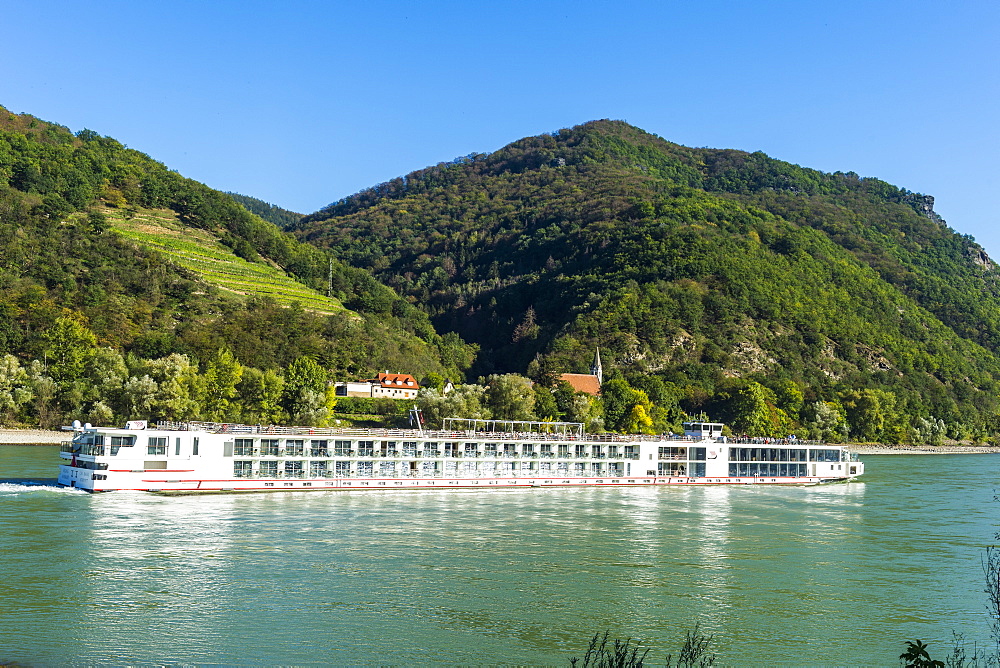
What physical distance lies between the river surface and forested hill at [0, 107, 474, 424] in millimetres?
37031

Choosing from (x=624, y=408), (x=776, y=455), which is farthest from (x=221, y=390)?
(x=776, y=455)

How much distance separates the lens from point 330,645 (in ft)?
84.2

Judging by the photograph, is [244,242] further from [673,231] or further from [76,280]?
[673,231]

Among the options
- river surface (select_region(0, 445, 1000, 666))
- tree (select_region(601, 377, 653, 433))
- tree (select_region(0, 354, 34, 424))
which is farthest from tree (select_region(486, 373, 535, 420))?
tree (select_region(0, 354, 34, 424))

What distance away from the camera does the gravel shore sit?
83.2 meters

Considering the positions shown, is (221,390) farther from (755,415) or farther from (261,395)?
(755,415)

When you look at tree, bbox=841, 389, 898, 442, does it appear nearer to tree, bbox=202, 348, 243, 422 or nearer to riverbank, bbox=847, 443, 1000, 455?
riverbank, bbox=847, 443, 1000, 455

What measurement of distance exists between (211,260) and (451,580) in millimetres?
116877

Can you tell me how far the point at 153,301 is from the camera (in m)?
117

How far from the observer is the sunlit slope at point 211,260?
132500 millimetres

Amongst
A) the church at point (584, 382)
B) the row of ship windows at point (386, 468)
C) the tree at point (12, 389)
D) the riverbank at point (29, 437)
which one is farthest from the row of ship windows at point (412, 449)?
the church at point (584, 382)

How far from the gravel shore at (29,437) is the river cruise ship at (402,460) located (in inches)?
1072

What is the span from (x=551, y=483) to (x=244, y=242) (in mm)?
105981

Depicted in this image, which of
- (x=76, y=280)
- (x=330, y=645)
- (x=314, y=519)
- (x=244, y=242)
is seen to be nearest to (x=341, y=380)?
(x=76, y=280)
